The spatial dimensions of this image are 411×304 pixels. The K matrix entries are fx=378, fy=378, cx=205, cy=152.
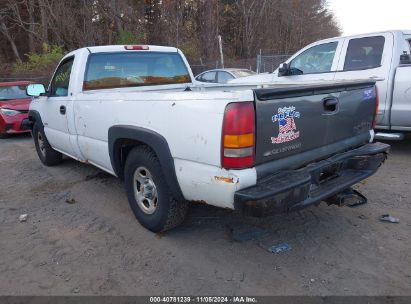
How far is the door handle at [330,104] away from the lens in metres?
3.24

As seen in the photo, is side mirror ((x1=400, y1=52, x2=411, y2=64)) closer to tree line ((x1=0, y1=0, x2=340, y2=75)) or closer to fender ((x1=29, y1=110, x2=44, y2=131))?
fender ((x1=29, y1=110, x2=44, y2=131))

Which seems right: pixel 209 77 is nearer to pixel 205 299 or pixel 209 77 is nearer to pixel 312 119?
pixel 312 119

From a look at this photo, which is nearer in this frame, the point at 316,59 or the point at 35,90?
the point at 35,90

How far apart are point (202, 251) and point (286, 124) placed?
1.36 metres

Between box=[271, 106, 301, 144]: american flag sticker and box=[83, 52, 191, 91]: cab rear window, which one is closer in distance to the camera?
box=[271, 106, 301, 144]: american flag sticker

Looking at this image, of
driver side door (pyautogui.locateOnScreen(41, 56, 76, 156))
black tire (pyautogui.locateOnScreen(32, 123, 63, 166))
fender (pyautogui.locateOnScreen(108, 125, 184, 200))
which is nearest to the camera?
fender (pyautogui.locateOnScreen(108, 125, 184, 200))

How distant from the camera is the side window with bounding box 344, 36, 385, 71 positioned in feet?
20.5

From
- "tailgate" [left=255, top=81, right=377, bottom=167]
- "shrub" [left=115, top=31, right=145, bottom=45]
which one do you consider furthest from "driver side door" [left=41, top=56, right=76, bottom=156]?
"shrub" [left=115, top=31, right=145, bottom=45]

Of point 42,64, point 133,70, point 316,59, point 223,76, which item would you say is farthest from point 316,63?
point 42,64

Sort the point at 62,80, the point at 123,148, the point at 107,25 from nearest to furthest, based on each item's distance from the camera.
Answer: the point at 123,148 → the point at 62,80 → the point at 107,25

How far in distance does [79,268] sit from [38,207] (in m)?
1.74

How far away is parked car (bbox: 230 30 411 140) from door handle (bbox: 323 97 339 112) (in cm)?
237

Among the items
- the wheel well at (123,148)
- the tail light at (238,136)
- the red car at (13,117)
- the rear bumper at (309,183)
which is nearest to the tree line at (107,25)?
the red car at (13,117)

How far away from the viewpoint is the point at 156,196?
3561 millimetres
